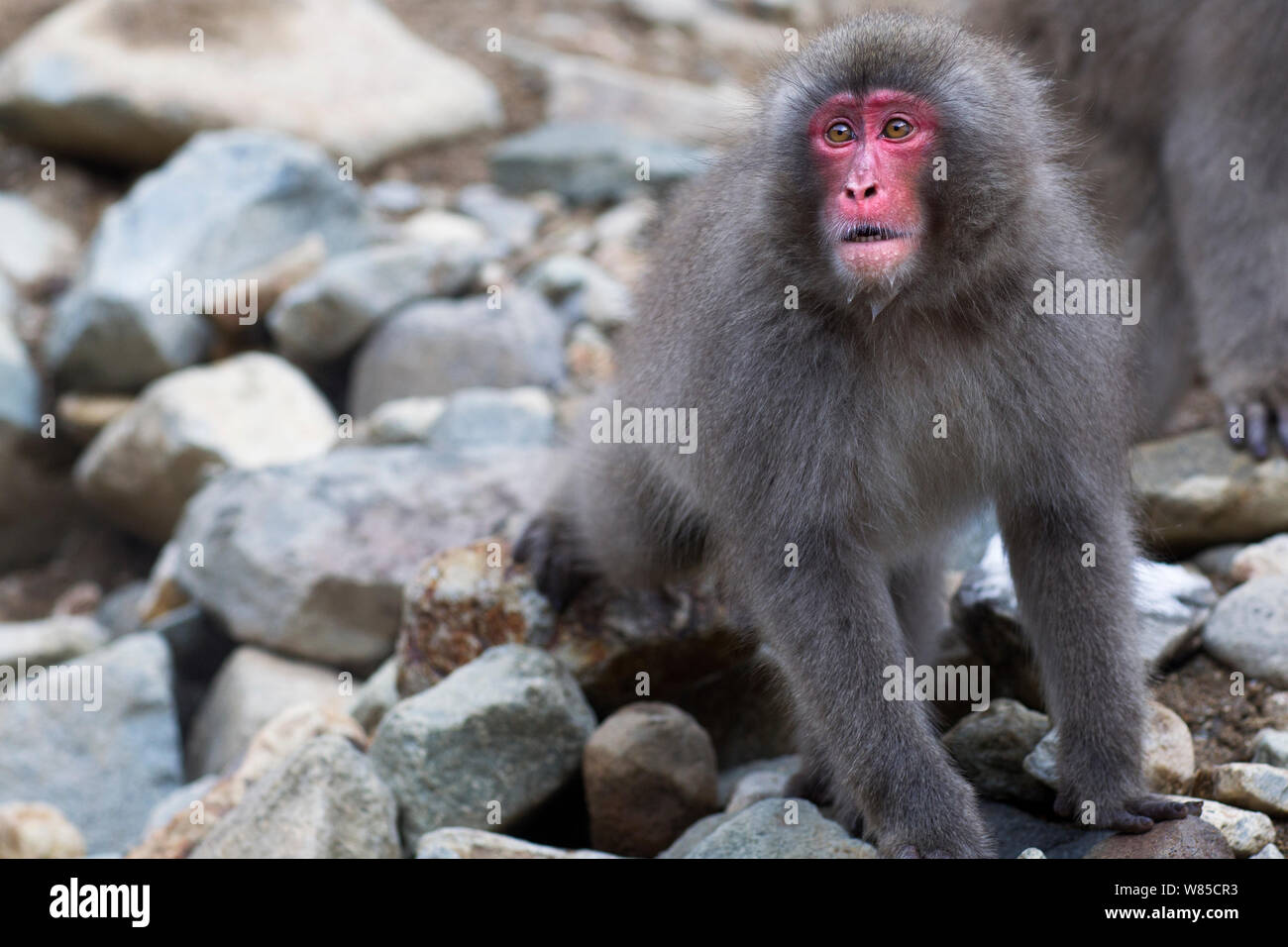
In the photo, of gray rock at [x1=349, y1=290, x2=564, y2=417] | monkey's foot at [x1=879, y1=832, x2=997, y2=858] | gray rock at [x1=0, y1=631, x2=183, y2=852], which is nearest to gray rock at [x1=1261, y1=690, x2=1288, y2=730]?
monkey's foot at [x1=879, y1=832, x2=997, y2=858]

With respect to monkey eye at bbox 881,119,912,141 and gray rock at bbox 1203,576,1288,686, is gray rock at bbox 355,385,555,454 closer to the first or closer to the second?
gray rock at bbox 1203,576,1288,686

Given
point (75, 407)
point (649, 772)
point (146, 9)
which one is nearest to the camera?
point (649, 772)

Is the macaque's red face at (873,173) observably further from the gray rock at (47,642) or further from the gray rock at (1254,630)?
the gray rock at (47,642)

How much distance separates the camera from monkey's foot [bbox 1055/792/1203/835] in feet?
11.1

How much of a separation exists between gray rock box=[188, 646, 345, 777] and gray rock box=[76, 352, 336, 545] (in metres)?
1.50

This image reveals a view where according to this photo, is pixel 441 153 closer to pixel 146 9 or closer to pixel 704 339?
pixel 146 9

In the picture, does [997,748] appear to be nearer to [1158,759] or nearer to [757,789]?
[1158,759]

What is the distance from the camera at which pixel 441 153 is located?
10516 millimetres

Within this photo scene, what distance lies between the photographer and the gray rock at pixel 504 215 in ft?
31.0

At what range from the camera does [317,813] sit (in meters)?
3.93

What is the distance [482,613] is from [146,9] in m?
7.25
